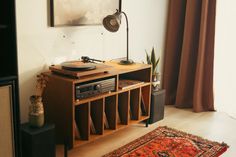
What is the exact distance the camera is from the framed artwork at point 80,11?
2.55 metres

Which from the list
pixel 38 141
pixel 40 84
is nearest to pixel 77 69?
pixel 40 84

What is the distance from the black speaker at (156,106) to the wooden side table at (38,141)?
125 cm

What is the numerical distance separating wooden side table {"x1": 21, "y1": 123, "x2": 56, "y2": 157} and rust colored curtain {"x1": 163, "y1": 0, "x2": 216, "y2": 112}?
1.98 m

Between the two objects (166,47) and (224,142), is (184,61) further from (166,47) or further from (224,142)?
(224,142)

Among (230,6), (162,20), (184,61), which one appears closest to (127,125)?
(184,61)

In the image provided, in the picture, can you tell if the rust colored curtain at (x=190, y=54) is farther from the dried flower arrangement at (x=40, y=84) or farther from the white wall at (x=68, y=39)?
the dried flower arrangement at (x=40, y=84)

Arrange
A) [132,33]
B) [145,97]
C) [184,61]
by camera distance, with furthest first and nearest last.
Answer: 1. [184,61]
2. [132,33]
3. [145,97]

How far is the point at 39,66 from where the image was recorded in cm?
252

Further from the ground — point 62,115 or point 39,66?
point 39,66

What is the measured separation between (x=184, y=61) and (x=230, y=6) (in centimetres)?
79

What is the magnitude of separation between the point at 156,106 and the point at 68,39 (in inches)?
44.9

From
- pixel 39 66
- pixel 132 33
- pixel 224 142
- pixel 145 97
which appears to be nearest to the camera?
pixel 39 66

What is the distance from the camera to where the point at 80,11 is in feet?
8.95

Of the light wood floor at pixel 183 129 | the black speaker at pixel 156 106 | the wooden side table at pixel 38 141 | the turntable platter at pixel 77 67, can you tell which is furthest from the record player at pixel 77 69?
the black speaker at pixel 156 106
